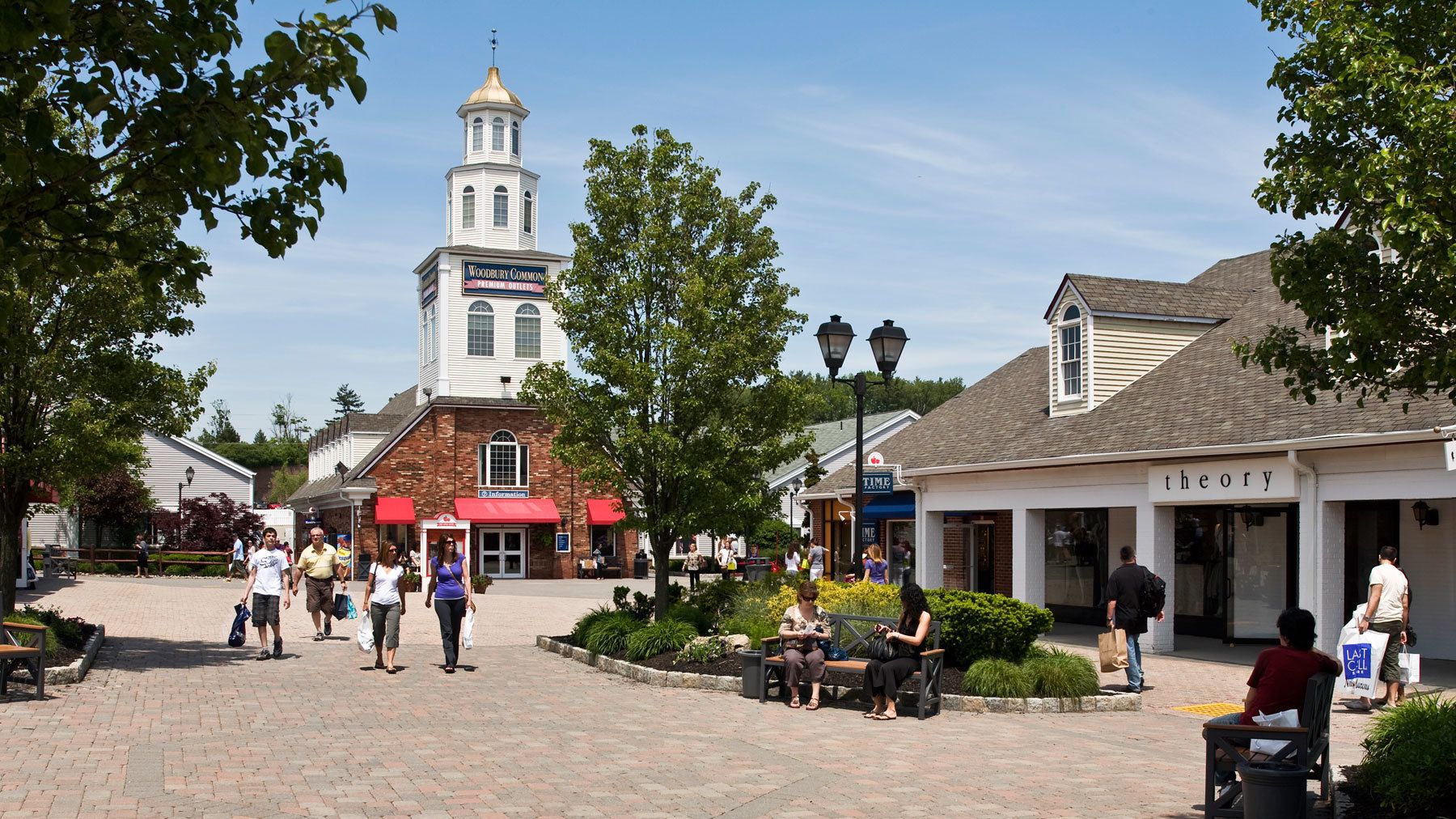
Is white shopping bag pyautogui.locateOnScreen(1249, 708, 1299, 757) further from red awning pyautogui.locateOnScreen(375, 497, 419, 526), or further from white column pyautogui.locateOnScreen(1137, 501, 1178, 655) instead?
red awning pyautogui.locateOnScreen(375, 497, 419, 526)

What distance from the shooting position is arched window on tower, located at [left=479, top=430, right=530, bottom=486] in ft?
171

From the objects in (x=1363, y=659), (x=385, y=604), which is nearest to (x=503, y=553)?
(x=385, y=604)

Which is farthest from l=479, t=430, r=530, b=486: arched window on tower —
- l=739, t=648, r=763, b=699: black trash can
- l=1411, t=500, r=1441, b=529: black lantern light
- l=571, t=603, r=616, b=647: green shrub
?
l=739, t=648, r=763, b=699: black trash can

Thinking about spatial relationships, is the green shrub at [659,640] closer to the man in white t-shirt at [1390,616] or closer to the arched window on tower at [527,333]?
the man in white t-shirt at [1390,616]

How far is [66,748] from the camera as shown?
10.8 m

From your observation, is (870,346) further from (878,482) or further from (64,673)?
(64,673)

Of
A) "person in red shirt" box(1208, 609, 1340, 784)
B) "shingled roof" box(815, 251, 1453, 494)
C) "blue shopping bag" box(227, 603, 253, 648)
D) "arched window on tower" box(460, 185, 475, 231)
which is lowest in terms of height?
"blue shopping bag" box(227, 603, 253, 648)

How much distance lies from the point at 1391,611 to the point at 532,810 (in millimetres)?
9643

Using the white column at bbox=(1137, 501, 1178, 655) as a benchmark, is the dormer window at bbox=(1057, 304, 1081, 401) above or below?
above

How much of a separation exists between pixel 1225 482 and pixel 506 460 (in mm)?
37538

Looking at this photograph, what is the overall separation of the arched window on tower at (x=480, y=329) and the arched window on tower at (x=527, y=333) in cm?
102

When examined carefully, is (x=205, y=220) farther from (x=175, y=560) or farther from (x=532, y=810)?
(x=175, y=560)

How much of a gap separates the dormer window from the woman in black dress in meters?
11.0

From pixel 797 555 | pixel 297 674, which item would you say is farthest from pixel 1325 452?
pixel 797 555
